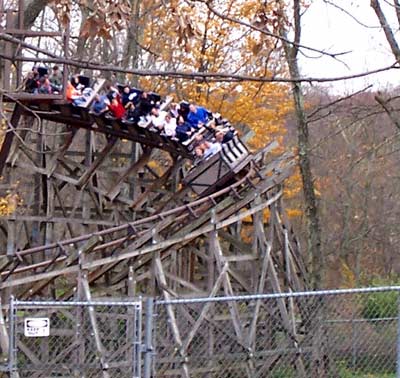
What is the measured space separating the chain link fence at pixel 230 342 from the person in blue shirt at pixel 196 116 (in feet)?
12.0

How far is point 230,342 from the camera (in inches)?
630

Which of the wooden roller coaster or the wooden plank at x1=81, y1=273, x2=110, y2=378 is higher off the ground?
the wooden roller coaster

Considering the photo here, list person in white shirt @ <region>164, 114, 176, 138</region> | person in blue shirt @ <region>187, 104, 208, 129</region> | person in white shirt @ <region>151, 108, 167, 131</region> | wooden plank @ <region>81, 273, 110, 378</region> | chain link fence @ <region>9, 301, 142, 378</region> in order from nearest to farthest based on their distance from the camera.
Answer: chain link fence @ <region>9, 301, 142, 378</region>
wooden plank @ <region>81, 273, 110, 378</region>
person in white shirt @ <region>151, 108, 167, 131</region>
person in white shirt @ <region>164, 114, 176, 138</region>
person in blue shirt @ <region>187, 104, 208, 129</region>

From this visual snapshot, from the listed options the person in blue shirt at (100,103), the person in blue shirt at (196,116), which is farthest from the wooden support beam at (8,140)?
the person in blue shirt at (196,116)

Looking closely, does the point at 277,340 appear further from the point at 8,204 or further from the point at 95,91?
the point at 8,204

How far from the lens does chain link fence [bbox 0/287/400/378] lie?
1249 centimetres

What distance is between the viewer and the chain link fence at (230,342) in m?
12.5

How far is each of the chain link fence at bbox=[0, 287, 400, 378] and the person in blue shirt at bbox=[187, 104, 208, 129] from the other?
367cm

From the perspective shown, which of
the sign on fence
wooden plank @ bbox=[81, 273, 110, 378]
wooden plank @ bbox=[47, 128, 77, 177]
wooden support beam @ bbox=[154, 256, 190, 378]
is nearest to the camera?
the sign on fence

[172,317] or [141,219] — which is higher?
[141,219]

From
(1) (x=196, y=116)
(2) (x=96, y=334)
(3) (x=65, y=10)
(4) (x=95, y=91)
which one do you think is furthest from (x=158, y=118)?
(3) (x=65, y=10)

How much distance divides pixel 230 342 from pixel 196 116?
15.7 feet

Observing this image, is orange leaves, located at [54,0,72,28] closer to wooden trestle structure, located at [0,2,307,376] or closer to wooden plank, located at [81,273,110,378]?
wooden trestle structure, located at [0,2,307,376]

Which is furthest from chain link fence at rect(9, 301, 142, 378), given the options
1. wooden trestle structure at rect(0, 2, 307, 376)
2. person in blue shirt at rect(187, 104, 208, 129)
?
person in blue shirt at rect(187, 104, 208, 129)
